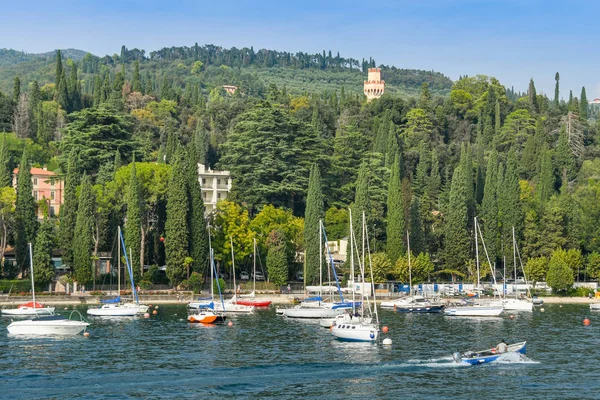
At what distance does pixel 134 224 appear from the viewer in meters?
105

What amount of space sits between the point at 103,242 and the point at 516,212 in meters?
50.8

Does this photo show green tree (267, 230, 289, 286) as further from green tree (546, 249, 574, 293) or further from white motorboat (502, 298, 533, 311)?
green tree (546, 249, 574, 293)

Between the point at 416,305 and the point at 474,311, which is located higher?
the point at 416,305

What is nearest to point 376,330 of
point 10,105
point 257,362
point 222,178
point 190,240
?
point 257,362

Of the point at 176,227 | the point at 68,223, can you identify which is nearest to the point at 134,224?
the point at 176,227

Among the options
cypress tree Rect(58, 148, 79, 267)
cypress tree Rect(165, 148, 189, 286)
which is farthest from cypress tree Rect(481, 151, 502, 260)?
cypress tree Rect(58, 148, 79, 267)

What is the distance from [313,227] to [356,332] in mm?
42834

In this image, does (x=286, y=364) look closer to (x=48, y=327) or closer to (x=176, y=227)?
(x=48, y=327)

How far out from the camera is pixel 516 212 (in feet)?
396

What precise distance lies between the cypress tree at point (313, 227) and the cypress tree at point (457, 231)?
16238 mm

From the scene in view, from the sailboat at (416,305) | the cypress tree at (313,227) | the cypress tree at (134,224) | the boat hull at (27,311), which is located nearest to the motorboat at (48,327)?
the boat hull at (27,311)

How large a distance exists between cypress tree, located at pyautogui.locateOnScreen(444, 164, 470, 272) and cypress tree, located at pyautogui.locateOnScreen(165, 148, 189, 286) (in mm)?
33259

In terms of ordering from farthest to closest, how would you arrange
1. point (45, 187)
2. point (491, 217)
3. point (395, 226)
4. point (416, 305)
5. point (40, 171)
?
point (40, 171), point (45, 187), point (491, 217), point (395, 226), point (416, 305)

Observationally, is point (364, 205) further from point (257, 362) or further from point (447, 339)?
point (257, 362)
